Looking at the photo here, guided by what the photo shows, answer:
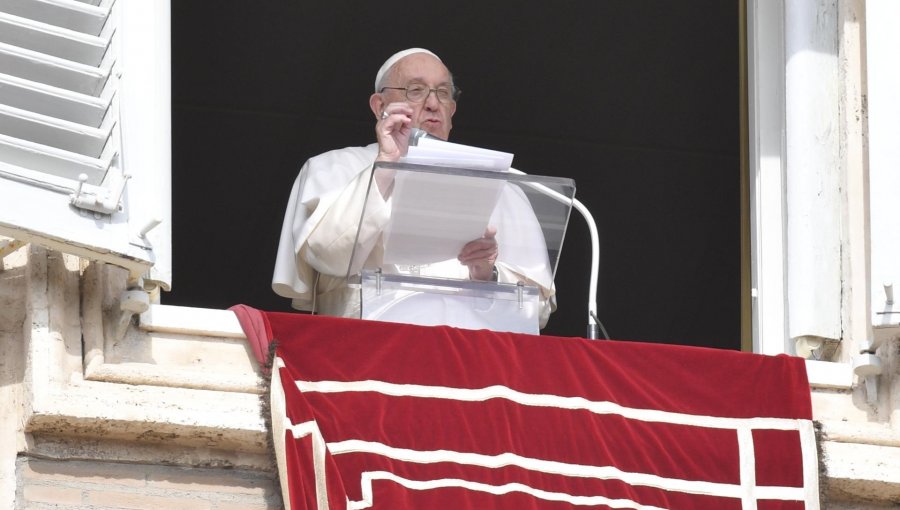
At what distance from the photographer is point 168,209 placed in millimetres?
5609

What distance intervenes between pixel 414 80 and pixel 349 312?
2.86ft

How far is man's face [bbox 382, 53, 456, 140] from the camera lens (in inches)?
260

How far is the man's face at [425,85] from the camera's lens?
661 centimetres

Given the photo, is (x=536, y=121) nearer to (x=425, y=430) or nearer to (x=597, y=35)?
(x=597, y=35)

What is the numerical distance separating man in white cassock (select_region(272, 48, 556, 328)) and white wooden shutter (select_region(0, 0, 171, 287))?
1.72 ft

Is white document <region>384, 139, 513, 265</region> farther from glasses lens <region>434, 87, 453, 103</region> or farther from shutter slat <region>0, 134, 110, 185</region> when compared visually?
glasses lens <region>434, 87, 453, 103</region>

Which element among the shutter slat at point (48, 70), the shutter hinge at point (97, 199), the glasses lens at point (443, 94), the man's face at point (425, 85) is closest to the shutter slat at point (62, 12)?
the shutter slat at point (48, 70)

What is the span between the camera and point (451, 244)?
5.67m

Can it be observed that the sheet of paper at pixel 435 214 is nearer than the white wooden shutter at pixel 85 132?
No

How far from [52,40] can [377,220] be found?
33.0 inches

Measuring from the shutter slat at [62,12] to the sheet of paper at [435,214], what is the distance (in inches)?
30.0

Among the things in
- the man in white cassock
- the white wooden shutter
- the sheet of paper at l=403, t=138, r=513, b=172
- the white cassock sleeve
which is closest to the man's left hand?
the man in white cassock

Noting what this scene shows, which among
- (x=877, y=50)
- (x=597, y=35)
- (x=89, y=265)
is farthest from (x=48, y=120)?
(x=597, y=35)

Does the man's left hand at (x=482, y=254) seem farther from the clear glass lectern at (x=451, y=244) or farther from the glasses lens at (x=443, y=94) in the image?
the glasses lens at (x=443, y=94)
